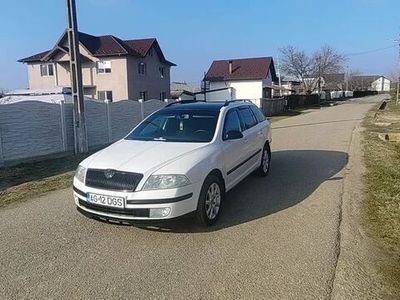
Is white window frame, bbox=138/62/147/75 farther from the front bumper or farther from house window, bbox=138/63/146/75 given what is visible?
the front bumper

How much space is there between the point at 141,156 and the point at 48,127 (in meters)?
7.84

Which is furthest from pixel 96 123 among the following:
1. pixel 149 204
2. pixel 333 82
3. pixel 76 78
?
pixel 333 82

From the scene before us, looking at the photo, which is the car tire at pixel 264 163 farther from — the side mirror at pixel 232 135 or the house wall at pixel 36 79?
the house wall at pixel 36 79

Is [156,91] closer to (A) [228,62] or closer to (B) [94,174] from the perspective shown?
(A) [228,62]

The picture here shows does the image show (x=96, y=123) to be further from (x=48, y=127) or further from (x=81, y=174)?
(x=81, y=174)

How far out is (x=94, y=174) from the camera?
4617mm

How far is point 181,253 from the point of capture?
13.6ft

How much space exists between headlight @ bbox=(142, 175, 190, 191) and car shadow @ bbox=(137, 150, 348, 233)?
1.42ft

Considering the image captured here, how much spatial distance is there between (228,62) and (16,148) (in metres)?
45.7

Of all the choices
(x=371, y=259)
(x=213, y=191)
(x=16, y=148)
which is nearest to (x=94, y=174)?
(x=213, y=191)

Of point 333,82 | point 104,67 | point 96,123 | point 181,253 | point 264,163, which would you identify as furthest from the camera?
point 333,82

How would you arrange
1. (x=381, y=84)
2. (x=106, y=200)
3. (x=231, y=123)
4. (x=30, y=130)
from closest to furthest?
(x=106, y=200) → (x=231, y=123) → (x=30, y=130) → (x=381, y=84)

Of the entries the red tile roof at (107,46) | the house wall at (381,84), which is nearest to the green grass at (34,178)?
the red tile roof at (107,46)

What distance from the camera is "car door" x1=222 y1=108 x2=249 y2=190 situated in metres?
5.56
